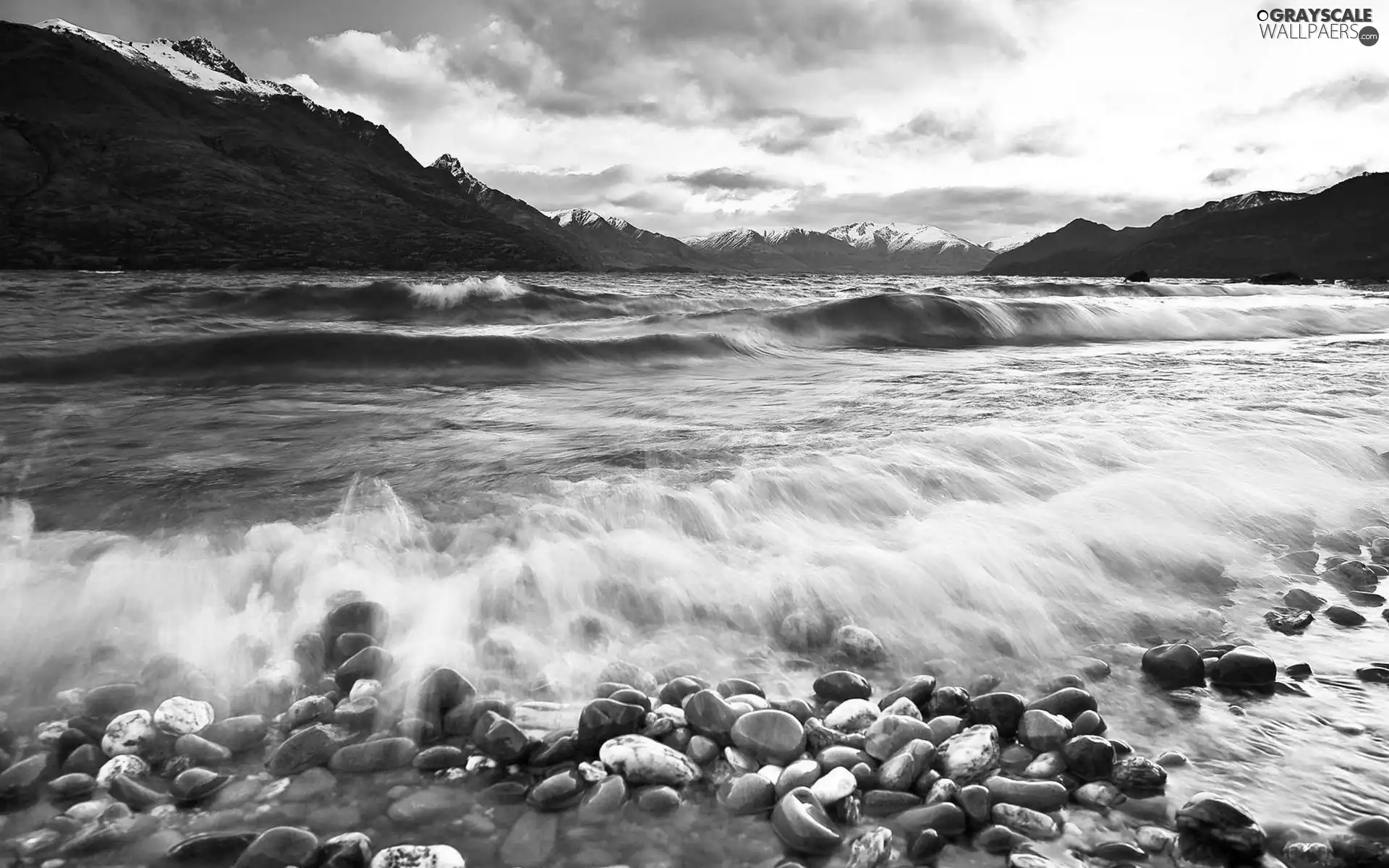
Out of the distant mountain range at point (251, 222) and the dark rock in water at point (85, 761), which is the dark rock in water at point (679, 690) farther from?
the distant mountain range at point (251, 222)

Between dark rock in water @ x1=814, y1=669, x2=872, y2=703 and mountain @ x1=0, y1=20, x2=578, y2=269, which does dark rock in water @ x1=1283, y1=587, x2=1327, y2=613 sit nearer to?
dark rock in water @ x1=814, y1=669, x2=872, y2=703

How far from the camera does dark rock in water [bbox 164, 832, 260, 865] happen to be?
200 centimetres

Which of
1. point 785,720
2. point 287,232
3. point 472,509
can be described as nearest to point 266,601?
point 472,509

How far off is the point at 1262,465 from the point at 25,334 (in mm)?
17384

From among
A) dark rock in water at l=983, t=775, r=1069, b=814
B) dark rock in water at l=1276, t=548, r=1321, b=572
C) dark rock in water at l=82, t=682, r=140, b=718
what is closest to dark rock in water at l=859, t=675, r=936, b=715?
dark rock in water at l=983, t=775, r=1069, b=814

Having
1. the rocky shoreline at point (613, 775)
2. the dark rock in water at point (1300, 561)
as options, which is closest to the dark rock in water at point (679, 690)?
the rocky shoreline at point (613, 775)

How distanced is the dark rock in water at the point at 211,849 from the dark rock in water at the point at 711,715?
1.31m

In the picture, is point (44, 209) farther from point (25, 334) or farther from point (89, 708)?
point (89, 708)

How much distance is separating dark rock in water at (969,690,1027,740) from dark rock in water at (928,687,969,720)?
35 millimetres

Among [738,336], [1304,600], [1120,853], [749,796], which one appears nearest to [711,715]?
[749,796]

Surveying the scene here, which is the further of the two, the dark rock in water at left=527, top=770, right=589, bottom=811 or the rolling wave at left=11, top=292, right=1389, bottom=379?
the rolling wave at left=11, top=292, right=1389, bottom=379

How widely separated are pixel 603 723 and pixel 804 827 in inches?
29.6

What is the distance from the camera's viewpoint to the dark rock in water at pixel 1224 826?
198 cm

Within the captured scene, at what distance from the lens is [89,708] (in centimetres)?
266
